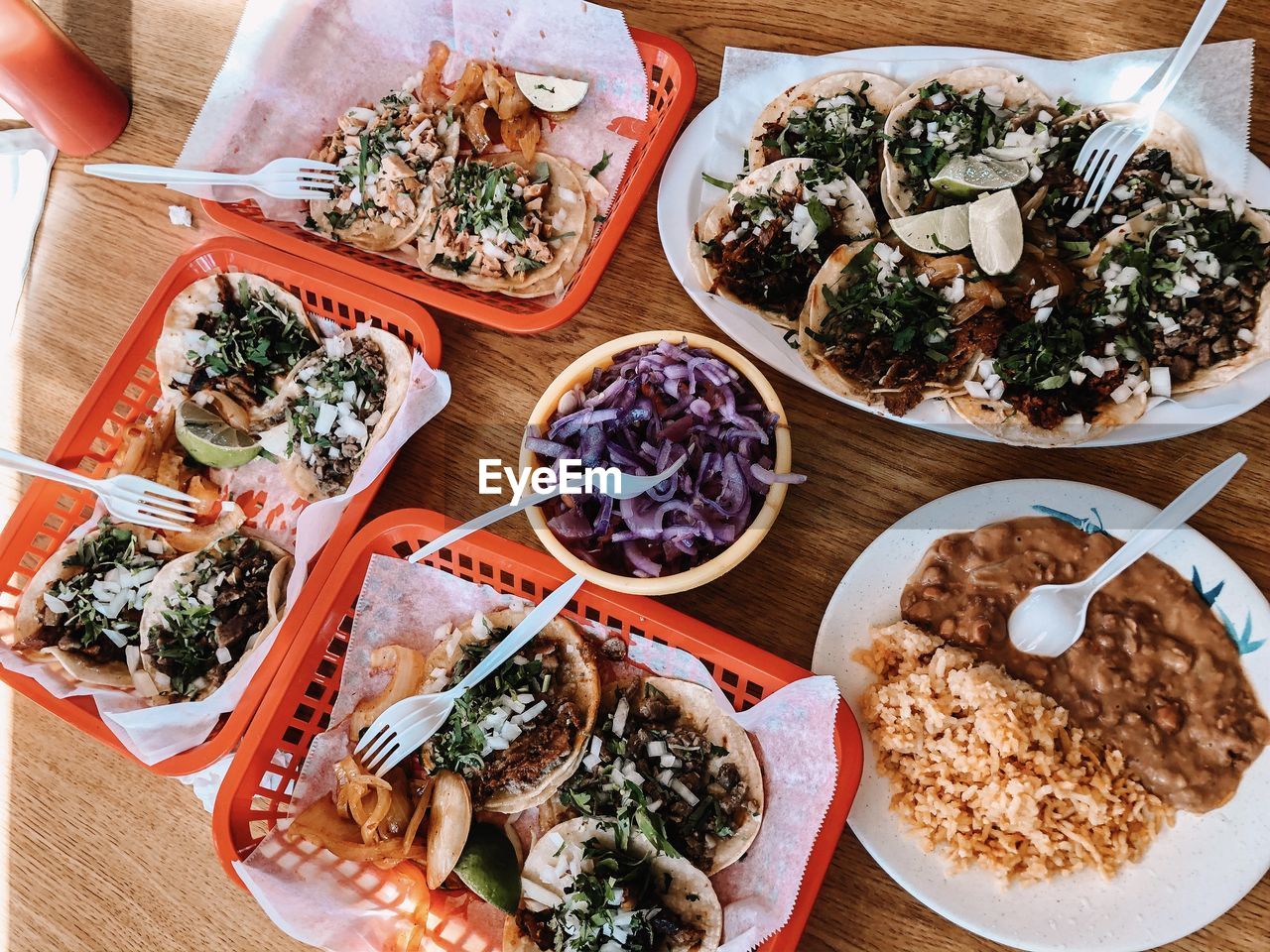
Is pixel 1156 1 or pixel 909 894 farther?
pixel 1156 1

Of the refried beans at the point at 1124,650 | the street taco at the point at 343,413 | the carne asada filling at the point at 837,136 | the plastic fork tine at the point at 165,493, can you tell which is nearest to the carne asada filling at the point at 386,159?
the street taco at the point at 343,413

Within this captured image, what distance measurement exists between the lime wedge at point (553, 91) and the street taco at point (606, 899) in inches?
72.6

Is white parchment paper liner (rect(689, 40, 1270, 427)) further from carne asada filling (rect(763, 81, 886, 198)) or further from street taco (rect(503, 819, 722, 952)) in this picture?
street taco (rect(503, 819, 722, 952))

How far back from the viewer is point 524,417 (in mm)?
2227

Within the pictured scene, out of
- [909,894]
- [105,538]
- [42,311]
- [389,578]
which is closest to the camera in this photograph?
[909,894]

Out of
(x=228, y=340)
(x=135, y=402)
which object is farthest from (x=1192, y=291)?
(x=135, y=402)

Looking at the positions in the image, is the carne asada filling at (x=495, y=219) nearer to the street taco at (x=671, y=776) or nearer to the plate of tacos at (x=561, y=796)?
the plate of tacos at (x=561, y=796)

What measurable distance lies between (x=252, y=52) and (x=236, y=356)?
0.81 metres

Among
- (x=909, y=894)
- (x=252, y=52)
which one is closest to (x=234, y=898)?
(x=909, y=894)

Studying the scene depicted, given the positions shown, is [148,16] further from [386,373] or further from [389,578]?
[389,578]

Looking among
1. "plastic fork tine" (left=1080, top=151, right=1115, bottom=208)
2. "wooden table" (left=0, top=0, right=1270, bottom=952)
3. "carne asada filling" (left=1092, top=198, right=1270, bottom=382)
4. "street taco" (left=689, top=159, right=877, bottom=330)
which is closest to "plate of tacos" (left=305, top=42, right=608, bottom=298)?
"wooden table" (left=0, top=0, right=1270, bottom=952)

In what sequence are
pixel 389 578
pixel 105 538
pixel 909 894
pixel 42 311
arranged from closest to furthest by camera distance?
pixel 909 894, pixel 389 578, pixel 105 538, pixel 42 311

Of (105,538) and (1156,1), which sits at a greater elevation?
(1156,1)

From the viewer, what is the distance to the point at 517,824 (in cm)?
204
